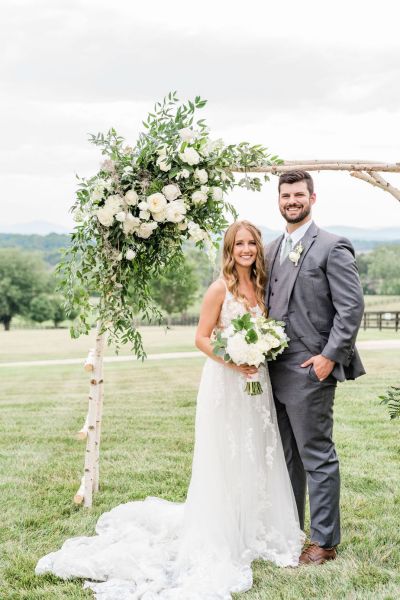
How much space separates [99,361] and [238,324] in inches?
79.3

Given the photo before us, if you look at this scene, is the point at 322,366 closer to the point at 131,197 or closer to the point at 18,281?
the point at 131,197

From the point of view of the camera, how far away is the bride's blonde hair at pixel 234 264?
454 centimetres

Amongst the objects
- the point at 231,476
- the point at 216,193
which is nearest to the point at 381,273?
the point at 216,193

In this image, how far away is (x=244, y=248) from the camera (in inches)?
177

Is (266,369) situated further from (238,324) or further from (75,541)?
(75,541)

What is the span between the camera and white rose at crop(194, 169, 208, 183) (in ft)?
16.1

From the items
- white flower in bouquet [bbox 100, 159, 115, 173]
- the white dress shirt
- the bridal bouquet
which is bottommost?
the bridal bouquet

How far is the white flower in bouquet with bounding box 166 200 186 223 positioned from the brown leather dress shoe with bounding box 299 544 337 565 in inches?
97.5

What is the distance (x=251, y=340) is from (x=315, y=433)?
0.81 metres

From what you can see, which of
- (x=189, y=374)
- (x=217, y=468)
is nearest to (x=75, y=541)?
(x=217, y=468)

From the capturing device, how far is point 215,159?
16.6 ft

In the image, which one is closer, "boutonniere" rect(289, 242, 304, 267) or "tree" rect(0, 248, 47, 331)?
"boutonniere" rect(289, 242, 304, 267)

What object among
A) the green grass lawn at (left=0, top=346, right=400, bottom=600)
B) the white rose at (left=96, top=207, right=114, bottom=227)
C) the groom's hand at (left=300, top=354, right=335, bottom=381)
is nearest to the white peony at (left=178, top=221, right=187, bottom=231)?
the white rose at (left=96, top=207, right=114, bottom=227)

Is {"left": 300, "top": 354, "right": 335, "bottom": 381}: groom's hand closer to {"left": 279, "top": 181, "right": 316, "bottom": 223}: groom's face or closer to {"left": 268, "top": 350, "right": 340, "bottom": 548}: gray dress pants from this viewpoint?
{"left": 268, "top": 350, "right": 340, "bottom": 548}: gray dress pants
